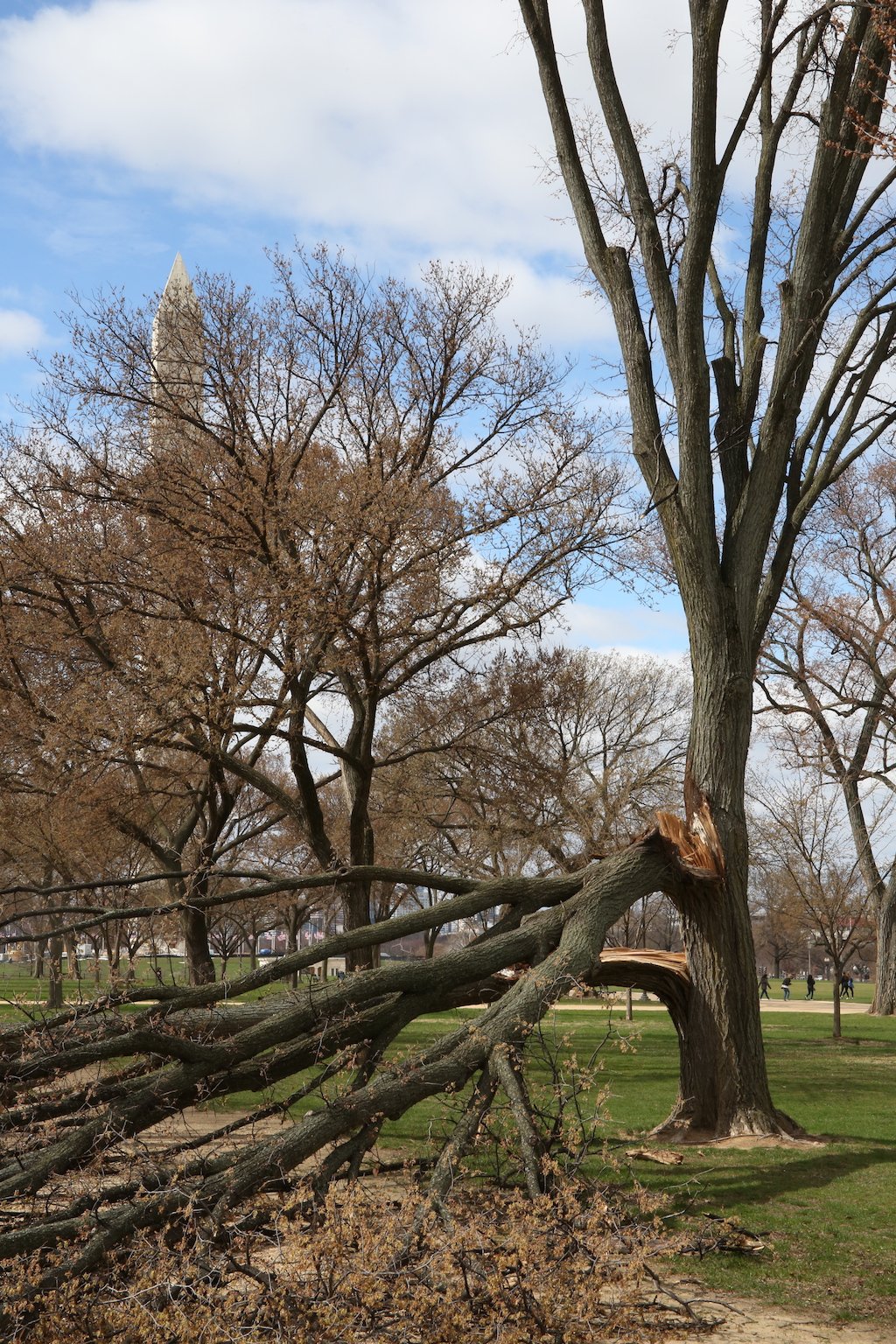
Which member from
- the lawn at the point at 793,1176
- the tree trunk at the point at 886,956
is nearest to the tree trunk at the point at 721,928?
the lawn at the point at 793,1176

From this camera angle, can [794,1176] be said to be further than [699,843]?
No

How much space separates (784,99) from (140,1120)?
37.6ft

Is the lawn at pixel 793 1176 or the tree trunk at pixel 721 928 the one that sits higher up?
the tree trunk at pixel 721 928

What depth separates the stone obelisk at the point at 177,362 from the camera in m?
17.8

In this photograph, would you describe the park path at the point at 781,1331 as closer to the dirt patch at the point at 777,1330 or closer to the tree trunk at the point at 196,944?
the dirt patch at the point at 777,1330

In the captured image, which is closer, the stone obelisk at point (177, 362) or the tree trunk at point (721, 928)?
the tree trunk at point (721, 928)

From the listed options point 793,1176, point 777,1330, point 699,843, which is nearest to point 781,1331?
point 777,1330

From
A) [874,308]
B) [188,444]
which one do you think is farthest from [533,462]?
[874,308]

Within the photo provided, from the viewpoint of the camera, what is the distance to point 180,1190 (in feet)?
18.8

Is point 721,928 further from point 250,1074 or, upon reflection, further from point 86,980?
point 86,980

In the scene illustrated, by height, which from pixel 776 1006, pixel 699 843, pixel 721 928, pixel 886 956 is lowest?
pixel 776 1006

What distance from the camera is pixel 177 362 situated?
17.8m

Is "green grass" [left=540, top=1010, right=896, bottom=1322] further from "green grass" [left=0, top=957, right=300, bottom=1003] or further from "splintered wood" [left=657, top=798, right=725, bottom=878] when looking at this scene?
"green grass" [left=0, top=957, right=300, bottom=1003]

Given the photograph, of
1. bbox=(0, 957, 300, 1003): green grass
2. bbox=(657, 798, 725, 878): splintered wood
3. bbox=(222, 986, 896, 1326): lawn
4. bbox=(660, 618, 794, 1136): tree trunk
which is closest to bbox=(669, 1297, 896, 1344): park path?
bbox=(222, 986, 896, 1326): lawn
